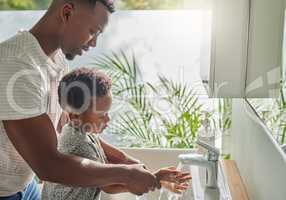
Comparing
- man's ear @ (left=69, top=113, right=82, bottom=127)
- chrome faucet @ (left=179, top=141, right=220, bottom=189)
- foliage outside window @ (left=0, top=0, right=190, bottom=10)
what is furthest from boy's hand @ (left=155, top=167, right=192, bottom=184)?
foliage outside window @ (left=0, top=0, right=190, bottom=10)

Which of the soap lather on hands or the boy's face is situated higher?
the boy's face

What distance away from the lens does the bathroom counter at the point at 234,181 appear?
1490mm

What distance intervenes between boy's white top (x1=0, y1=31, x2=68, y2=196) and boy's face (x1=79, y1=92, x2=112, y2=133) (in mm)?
111

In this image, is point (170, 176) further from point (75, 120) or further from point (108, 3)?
point (108, 3)

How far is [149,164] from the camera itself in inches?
78.7

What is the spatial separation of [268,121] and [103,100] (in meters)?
0.53

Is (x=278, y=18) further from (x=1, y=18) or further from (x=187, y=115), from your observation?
(x=1, y=18)

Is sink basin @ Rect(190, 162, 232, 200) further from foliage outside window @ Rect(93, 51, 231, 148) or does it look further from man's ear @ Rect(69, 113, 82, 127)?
foliage outside window @ Rect(93, 51, 231, 148)

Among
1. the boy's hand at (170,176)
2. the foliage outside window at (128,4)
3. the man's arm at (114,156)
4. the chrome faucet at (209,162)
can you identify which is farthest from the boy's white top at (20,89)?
the foliage outside window at (128,4)

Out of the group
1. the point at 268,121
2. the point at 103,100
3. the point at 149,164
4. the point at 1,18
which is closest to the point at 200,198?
the point at 268,121

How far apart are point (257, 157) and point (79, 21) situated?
0.76 meters

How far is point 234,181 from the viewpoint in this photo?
1636mm

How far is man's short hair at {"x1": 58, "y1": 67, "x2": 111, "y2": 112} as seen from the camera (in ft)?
4.07

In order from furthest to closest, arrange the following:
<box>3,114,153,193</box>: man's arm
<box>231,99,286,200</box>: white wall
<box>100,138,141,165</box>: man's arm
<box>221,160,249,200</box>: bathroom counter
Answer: <box>221,160,249,200</box>: bathroom counter
<box>100,138,141,165</box>: man's arm
<box>231,99,286,200</box>: white wall
<box>3,114,153,193</box>: man's arm
